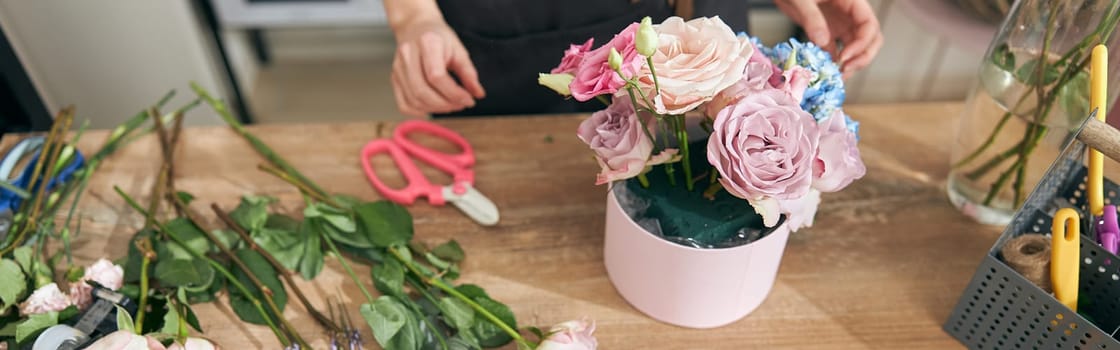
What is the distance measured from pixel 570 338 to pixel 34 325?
459mm

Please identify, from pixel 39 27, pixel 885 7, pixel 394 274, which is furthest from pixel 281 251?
pixel 885 7

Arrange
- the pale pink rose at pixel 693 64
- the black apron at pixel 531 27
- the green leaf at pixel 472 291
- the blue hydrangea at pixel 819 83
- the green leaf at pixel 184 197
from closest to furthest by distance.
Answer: the pale pink rose at pixel 693 64 → the blue hydrangea at pixel 819 83 → the green leaf at pixel 472 291 → the green leaf at pixel 184 197 → the black apron at pixel 531 27

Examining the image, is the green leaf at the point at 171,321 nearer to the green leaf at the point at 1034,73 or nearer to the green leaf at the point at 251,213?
→ the green leaf at the point at 251,213

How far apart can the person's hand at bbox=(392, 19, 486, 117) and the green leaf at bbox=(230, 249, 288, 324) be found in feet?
0.72

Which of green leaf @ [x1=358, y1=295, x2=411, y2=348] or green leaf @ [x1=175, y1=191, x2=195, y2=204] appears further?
green leaf @ [x1=175, y1=191, x2=195, y2=204]

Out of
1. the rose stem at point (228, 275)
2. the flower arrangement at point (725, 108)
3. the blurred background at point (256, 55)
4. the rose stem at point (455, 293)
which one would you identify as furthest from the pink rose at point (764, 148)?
the blurred background at point (256, 55)

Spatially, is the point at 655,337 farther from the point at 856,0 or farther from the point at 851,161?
the point at 856,0

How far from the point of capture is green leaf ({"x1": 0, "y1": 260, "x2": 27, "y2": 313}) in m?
0.69

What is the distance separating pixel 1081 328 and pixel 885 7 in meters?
1.35

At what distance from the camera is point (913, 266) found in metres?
0.80

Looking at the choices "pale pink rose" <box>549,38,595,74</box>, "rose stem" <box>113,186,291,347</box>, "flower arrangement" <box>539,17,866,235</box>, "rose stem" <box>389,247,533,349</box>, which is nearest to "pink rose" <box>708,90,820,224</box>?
"flower arrangement" <box>539,17,866,235</box>

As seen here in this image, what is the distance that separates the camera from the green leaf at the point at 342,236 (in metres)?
0.77

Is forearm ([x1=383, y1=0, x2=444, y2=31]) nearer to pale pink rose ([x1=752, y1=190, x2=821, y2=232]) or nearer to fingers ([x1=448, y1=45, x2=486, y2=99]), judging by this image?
fingers ([x1=448, y1=45, x2=486, y2=99])

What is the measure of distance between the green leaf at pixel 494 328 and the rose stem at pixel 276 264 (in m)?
0.14
